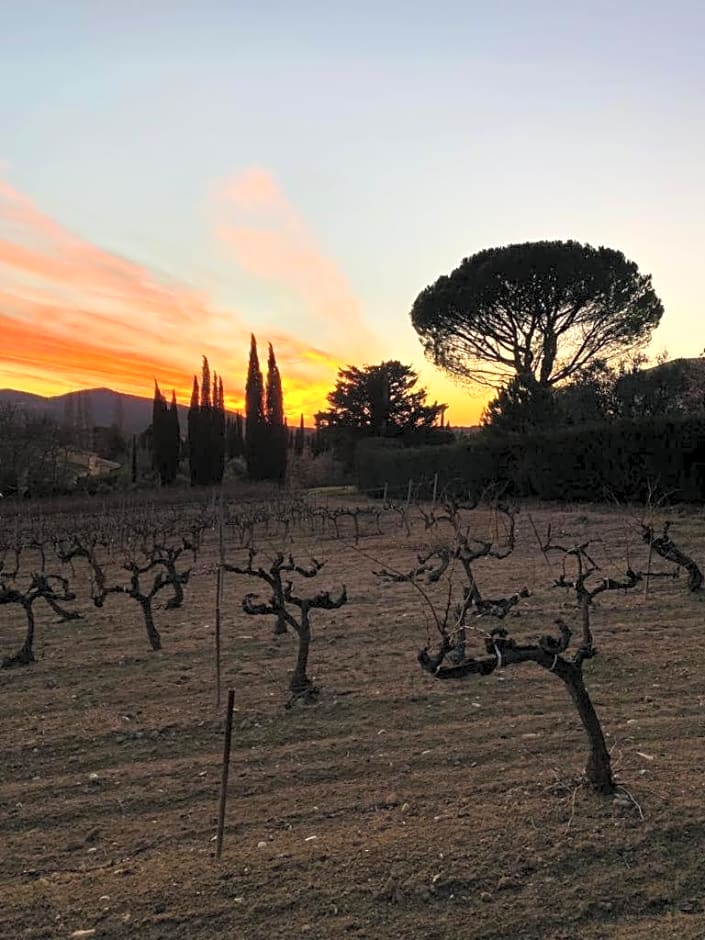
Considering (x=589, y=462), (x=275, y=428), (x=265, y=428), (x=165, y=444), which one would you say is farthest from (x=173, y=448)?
(x=589, y=462)

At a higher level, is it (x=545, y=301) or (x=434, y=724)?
(x=545, y=301)

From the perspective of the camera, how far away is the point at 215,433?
128 ft

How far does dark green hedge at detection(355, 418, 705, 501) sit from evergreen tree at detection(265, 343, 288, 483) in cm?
1701

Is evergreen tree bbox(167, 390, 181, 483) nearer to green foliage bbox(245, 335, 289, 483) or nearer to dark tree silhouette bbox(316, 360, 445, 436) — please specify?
green foliage bbox(245, 335, 289, 483)

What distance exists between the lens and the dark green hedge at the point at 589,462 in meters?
14.3

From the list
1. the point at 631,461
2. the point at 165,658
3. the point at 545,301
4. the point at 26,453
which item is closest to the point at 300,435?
the point at 26,453

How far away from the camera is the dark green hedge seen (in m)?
14.3

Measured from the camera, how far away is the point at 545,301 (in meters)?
24.0

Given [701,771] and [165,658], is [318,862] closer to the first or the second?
[701,771]

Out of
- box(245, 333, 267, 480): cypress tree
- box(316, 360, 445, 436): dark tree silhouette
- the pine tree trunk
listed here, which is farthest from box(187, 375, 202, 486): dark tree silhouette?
the pine tree trunk

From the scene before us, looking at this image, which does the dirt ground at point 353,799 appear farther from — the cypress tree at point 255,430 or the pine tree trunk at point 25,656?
the cypress tree at point 255,430

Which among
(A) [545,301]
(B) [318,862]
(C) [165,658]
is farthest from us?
(A) [545,301]

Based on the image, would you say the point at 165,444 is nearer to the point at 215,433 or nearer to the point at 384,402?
the point at 215,433

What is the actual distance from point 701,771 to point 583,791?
63 cm
